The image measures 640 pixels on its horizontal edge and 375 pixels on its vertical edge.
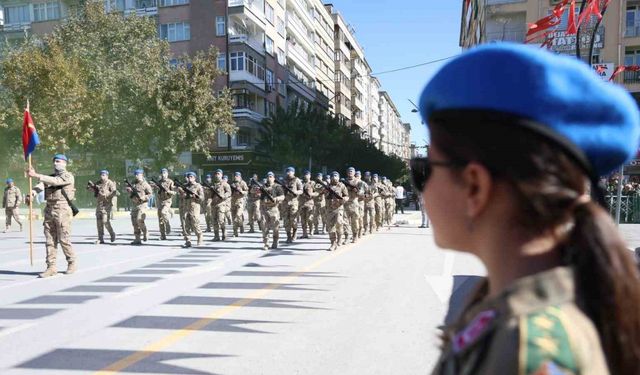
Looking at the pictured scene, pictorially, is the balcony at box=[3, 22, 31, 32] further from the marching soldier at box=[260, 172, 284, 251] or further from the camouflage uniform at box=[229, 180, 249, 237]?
the marching soldier at box=[260, 172, 284, 251]

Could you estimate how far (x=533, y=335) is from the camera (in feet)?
2.61

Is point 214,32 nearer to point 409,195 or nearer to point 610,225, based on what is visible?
point 409,195

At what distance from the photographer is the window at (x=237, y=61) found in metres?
38.4

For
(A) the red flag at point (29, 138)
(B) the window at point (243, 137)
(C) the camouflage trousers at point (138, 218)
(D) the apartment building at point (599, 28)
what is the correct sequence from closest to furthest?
(A) the red flag at point (29, 138) → (C) the camouflage trousers at point (138, 218) → (D) the apartment building at point (599, 28) → (B) the window at point (243, 137)

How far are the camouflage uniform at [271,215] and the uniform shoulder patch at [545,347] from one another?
38.0 ft

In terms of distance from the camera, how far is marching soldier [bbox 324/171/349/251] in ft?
40.5

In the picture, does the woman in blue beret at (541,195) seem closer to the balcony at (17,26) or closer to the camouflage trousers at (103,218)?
the camouflage trousers at (103,218)

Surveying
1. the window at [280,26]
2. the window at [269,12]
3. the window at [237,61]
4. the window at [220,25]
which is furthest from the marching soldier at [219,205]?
the window at [280,26]

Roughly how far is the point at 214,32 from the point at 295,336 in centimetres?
3672

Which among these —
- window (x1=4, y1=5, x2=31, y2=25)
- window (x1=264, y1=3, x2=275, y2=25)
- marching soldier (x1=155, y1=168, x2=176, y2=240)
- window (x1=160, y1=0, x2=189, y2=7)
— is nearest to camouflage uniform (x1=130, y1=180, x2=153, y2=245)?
marching soldier (x1=155, y1=168, x2=176, y2=240)

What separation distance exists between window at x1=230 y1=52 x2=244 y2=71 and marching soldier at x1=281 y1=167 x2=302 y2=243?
25593 millimetres

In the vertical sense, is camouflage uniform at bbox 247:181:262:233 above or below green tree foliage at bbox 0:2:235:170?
below

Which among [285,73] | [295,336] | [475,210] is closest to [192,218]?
[295,336]

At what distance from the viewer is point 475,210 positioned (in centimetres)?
98
